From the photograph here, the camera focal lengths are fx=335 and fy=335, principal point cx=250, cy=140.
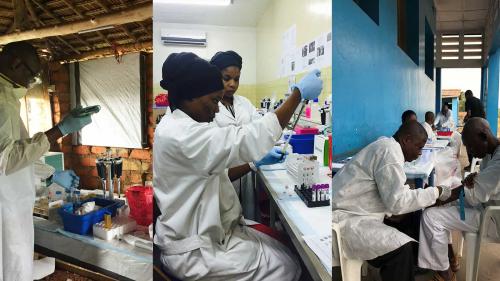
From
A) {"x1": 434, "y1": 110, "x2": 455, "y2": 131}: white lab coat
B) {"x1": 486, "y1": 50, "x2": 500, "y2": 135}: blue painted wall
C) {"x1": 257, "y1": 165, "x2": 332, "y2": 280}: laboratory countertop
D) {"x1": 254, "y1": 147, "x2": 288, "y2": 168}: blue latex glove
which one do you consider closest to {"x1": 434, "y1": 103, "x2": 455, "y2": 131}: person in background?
{"x1": 434, "y1": 110, "x2": 455, "y2": 131}: white lab coat

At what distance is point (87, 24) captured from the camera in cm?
93

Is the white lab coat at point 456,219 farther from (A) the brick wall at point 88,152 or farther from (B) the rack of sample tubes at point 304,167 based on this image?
(A) the brick wall at point 88,152

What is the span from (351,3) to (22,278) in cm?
118

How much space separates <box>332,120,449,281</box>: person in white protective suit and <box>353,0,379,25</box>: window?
1.10ft

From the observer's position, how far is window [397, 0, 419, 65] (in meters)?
0.95

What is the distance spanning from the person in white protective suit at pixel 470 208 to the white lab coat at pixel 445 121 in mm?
59

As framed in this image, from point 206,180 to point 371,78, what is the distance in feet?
1.82

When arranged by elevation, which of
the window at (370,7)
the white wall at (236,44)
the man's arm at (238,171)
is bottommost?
the man's arm at (238,171)

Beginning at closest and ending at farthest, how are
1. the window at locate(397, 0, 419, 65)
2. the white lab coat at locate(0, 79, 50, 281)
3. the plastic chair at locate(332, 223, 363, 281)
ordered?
the white lab coat at locate(0, 79, 50, 281), the window at locate(397, 0, 419, 65), the plastic chair at locate(332, 223, 363, 281)

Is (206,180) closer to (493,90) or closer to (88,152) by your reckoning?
(88,152)

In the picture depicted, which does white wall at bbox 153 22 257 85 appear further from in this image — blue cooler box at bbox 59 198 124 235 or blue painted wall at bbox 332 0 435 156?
blue cooler box at bbox 59 198 124 235

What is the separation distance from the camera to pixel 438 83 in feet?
2.95

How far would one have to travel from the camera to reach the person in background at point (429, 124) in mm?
974

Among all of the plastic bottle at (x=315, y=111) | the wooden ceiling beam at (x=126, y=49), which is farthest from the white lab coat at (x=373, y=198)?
the wooden ceiling beam at (x=126, y=49)
